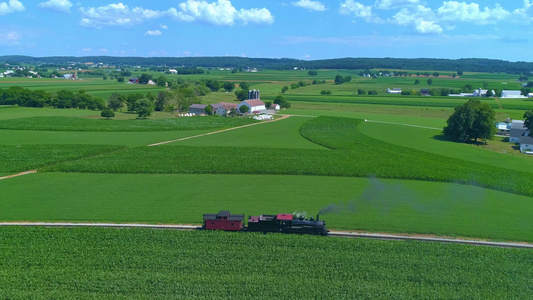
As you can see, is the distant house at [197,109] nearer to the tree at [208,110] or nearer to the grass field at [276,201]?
the tree at [208,110]

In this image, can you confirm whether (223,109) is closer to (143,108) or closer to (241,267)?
(143,108)

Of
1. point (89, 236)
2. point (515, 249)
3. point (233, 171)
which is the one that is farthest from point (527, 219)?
point (89, 236)

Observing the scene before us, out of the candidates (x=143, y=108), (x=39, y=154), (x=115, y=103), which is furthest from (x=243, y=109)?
(x=39, y=154)

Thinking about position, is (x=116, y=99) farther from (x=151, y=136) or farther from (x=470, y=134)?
(x=470, y=134)

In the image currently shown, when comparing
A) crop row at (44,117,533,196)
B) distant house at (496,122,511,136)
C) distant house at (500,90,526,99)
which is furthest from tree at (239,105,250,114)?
distant house at (500,90,526,99)

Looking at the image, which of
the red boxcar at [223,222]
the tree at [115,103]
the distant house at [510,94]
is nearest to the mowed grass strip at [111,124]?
the tree at [115,103]

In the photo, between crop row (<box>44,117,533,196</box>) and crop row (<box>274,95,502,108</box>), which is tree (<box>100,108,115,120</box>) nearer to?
crop row (<box>44,117,533,196</box>)
